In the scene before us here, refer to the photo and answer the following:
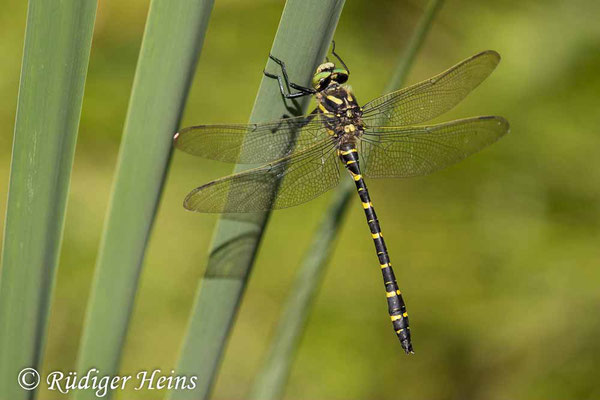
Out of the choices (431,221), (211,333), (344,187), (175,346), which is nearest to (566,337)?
(431,221)

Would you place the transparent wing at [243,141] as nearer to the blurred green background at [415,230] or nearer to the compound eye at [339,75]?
the compound eye at [339,75]

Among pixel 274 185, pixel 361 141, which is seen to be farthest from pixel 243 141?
pixel 361 141

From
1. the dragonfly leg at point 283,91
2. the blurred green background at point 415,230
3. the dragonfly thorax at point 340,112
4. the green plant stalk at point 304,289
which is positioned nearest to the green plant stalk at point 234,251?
the dragonfly leg at point 283,91

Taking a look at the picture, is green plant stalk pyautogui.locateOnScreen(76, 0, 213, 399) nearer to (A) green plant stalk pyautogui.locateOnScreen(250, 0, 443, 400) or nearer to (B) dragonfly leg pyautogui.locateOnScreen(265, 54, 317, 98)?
(B) dragonfly leg pyautogui.locateOnScreen(265, 54, 317, 98)

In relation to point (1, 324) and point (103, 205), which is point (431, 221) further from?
point (1, 324)

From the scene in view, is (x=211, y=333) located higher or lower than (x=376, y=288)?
higher

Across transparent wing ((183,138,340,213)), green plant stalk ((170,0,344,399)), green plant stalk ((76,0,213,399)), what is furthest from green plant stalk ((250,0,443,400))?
green plant stalk ((76,0,213,399))
